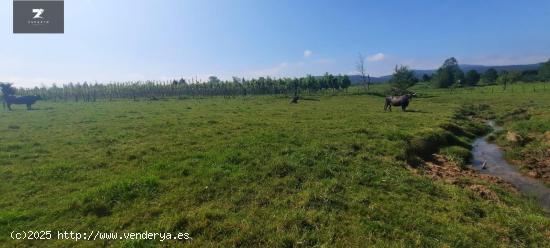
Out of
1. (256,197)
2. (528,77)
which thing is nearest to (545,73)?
(528,77)

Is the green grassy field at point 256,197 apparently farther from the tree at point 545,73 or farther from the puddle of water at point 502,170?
the tree at point 545,73

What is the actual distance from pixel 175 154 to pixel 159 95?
7697 centimetres

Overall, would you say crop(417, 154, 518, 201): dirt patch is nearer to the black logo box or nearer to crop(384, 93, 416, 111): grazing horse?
crop(384, 93, 416, 111): grazing horse

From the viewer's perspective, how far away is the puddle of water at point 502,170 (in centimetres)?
1004

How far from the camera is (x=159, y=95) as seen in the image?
83.8 m

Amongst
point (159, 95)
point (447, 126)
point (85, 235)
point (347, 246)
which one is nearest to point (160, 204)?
point (85, 235)

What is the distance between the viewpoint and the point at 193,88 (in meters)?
84.3

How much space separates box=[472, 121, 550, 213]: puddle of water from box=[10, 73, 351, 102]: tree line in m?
62.9

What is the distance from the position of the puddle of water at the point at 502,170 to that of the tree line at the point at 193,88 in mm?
62899

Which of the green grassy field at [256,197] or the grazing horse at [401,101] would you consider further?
the grazing horse at [401,101]

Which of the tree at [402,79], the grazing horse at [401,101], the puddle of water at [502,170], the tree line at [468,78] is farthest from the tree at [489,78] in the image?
the puddle of water at [502,170]

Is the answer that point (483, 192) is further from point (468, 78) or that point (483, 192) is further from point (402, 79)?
point (468, 78)

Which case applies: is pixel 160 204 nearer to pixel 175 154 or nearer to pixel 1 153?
pixel 175 154

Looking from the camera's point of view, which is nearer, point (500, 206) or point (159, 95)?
point (500, 206)
